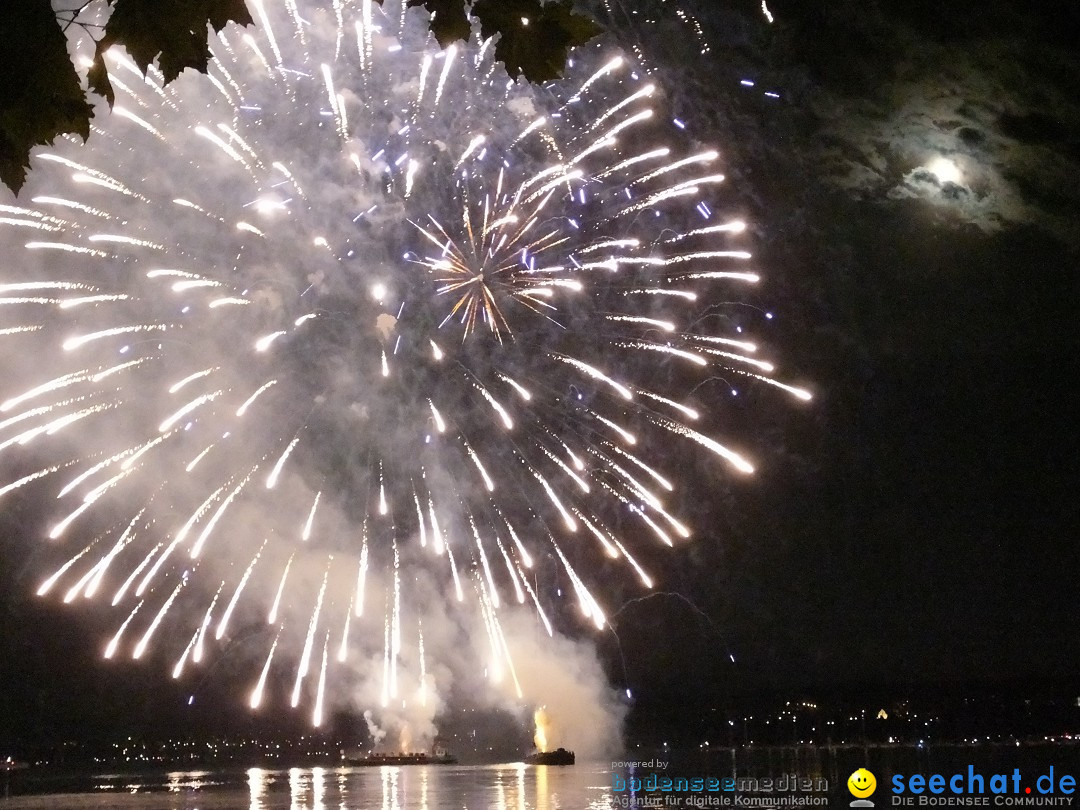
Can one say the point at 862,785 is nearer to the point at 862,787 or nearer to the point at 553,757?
the point at 862,787

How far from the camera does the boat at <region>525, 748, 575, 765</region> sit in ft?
322

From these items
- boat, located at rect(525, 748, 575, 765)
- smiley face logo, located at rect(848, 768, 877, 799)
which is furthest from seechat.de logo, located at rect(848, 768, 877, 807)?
boat, located at rect(525, 748, 575, 765)

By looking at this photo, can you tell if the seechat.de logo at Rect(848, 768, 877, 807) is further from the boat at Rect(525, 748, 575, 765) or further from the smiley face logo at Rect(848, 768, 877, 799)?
the boat at Rect(525, 748, 575, 765)

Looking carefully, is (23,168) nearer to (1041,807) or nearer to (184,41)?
(184,41)

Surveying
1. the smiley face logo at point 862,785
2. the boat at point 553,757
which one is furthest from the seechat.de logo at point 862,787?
the boat at point 553,757

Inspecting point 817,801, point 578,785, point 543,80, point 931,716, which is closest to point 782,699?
point 931,716

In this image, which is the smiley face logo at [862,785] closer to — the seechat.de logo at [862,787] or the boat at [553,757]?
the seechat.de logo at [862,787]

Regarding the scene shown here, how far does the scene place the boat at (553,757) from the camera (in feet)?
322

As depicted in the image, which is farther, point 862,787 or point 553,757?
point 553,757

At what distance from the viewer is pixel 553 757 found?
98.8m

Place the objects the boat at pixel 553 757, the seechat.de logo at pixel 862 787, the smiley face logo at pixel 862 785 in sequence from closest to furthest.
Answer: the seechat.de logo at pixel 862 787 → the smiley face logo at pixel 862 785 → the boat at pixel 553 757

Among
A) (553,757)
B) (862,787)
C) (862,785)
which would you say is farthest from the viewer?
(553,757)

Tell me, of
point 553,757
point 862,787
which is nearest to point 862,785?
point 862,787

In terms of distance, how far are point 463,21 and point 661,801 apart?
163 feet
